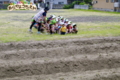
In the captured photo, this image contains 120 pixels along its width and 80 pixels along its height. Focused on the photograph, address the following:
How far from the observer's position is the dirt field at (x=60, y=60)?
21.4ft

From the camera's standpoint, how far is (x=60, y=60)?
7.31 metres

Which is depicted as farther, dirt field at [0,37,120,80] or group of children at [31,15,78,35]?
group of children at [31,15,78,35]

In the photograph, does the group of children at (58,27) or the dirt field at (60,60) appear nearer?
the dirt field at (60,60)

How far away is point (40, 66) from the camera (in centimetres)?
702

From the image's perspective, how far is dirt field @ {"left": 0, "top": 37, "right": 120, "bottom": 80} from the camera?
6.54 meters

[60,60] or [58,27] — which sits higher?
[58,27]

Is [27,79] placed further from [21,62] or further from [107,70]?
[107,70]

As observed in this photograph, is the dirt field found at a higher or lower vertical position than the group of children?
Result: lower

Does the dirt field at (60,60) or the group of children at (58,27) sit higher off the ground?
the group of children at (58,27)

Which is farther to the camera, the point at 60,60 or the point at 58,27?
the point at 58,27

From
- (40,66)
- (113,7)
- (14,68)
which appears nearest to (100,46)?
(40,66)

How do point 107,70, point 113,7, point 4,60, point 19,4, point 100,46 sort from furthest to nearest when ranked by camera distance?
point 19,4, point 113,7, point 100,46, point 4,60, point 107,70

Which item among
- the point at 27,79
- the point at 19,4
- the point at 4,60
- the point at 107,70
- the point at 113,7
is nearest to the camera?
the point at 27,79

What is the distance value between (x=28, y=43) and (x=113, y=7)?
3134 cm
